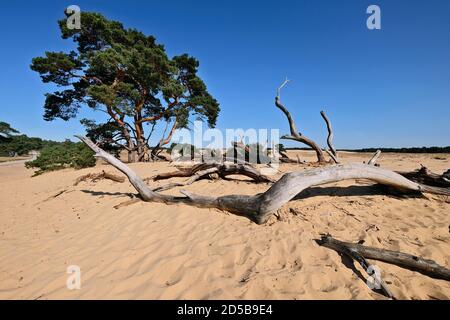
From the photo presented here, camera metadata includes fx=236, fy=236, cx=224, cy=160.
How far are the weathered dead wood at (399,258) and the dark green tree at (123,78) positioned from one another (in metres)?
14.6

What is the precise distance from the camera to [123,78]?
54.1 ft

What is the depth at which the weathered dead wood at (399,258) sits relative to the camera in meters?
2.35

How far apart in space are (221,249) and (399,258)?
1.98 meters

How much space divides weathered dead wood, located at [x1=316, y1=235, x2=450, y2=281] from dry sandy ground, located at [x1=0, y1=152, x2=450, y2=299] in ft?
0.24

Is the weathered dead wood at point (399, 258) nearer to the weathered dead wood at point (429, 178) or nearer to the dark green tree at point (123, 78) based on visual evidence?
the weathered dead wood at point (429, 178)

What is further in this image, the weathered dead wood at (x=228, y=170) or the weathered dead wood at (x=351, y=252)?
the weathered dead wood at (x=228, y=170)

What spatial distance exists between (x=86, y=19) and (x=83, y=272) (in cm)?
1718

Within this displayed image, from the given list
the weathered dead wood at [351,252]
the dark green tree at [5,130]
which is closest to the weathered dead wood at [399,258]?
the weathered dead wood at [351,252]

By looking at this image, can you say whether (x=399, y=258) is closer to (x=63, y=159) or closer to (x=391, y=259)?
(x=391, y=259)

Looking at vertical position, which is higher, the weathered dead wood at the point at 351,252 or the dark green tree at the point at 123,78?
the dark green tree at the point at 123,78

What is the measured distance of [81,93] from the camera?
16609 millimetres
